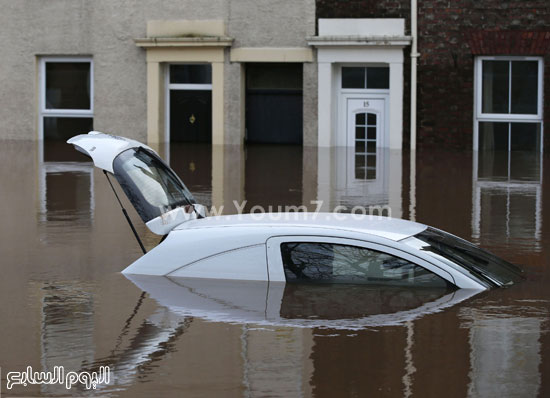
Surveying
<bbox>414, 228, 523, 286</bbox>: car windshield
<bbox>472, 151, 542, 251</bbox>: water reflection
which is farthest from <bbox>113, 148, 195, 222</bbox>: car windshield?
<bbox>472, 151, 542, 251</bbox>: water reflection

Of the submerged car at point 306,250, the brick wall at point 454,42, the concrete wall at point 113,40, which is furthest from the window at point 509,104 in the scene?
the submerged car at point 306,250

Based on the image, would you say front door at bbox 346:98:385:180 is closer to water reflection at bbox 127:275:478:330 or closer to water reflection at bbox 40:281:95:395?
water reflection at bbox 40:281:95:395

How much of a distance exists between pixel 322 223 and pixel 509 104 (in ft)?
62.4

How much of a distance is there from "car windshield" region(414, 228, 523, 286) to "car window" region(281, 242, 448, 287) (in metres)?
0.22

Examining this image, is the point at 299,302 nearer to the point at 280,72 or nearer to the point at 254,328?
the point at 254,328

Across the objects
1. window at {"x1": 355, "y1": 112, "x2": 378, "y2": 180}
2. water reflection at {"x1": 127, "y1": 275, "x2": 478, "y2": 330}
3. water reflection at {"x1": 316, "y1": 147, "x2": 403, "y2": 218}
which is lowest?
water reflection at {"x1": 127, "y1": 275, "x2": 478, "y2": 330}

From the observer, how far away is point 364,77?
2791 centimetres

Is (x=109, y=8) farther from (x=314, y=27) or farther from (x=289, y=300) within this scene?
(x=289, y=300)

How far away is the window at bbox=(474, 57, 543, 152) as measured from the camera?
26.4 metres

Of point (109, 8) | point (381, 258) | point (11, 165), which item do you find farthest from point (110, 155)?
point (109, 8)

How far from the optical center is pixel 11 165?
2228cm

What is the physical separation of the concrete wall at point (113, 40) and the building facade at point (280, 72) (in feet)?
0.11

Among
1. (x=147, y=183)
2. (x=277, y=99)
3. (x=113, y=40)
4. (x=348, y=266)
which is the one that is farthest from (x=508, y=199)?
(x=113, y=40)

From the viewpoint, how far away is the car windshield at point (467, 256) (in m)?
8.64
